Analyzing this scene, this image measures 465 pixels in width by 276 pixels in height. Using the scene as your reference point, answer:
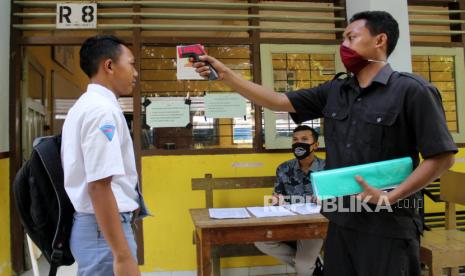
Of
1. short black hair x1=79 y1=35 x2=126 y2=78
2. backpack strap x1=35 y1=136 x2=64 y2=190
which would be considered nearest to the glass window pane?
short black hair x1=79 y1=35 x2=126 y2=78

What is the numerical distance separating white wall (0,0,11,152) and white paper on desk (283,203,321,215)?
2.45 m

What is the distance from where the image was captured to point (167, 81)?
345cm

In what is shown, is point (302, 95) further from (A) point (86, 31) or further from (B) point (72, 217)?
(A) point (86, 31)

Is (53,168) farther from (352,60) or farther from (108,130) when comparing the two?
(352,60)

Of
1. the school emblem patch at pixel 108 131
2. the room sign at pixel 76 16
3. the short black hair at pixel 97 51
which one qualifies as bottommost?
the school emblem patch at pixel 108 131

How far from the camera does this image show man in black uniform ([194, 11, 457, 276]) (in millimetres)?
1179

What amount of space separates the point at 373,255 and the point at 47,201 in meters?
1.19

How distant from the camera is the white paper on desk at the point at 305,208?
249 cm

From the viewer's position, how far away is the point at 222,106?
3465mm

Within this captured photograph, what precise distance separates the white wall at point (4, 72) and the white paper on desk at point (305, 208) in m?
2.45

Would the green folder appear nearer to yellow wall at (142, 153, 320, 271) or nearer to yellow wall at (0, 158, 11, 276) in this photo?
yellow wall at (142, 153, 320, 271)

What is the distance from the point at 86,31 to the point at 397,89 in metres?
3.05

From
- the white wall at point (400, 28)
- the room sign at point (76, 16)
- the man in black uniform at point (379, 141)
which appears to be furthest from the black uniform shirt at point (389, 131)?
the room sign at point (76, 16)

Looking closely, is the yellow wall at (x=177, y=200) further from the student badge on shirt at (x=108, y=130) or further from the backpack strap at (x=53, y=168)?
the student badge on shirt at (x=108, y=130)
